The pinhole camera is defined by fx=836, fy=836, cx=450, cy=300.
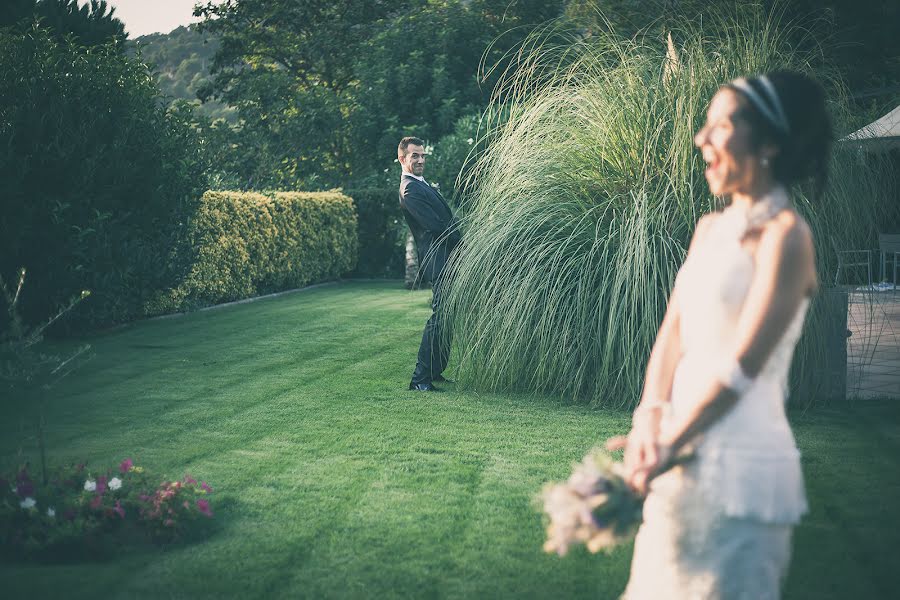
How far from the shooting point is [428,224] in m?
6.93

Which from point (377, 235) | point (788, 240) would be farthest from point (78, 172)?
point (377, 235)

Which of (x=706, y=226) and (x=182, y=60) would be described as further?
(x=182, y=60)

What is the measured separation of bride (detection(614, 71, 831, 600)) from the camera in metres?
1.74

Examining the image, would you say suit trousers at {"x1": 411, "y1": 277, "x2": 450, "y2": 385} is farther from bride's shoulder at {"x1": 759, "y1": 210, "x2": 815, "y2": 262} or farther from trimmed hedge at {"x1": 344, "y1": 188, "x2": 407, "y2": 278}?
trimmed hedge at {"x1": 344, "y1": 188, "x2": 407, "y2": 278}

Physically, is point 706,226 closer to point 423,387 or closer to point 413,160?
point 423,387

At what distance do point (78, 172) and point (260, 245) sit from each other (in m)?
5.40

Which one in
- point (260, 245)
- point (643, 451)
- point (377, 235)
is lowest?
point (643, 451)

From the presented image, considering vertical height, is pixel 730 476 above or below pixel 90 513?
above

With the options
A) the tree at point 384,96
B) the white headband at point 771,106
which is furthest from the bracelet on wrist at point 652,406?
the tree at point 384,96

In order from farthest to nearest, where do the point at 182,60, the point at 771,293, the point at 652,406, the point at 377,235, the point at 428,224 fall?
the point at 182,60 < the point at 377,235 < the point at 428,224 < the point at 652,406 < the point at 771,293

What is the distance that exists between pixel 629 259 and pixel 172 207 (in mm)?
6745

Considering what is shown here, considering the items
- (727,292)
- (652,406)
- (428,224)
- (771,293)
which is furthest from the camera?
(428,224)

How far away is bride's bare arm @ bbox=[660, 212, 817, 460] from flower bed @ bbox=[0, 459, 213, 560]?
266 centimetres

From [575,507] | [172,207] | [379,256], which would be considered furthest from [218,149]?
[575,507]
